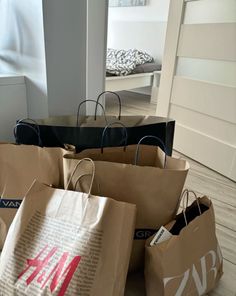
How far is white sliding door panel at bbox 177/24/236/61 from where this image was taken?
1479 mm

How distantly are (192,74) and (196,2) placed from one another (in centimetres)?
45

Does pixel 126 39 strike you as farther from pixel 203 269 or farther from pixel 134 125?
pixel 203 269

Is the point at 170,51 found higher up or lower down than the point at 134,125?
higher up

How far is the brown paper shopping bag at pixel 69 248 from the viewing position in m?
0.62

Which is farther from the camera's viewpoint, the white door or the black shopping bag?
the white door

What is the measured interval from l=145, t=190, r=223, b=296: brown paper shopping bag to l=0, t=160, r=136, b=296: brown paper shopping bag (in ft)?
0.35

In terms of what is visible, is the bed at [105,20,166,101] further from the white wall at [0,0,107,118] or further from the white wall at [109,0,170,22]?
the white wall at [0,0,107,118]

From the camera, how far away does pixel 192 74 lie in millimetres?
1799

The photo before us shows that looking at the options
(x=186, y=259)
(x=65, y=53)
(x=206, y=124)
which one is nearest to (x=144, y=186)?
(x=186, y=259)

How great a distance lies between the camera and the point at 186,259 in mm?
752

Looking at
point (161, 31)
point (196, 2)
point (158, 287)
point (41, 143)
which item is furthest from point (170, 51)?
point (161, 31)

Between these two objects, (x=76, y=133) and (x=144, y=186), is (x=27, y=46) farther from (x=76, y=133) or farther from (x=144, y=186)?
(x=144, y=186)

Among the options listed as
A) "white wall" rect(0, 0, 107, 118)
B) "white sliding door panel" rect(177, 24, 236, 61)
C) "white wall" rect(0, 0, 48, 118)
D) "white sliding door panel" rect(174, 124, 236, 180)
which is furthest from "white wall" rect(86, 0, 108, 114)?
"white sliding door panel" rect(174, 124, 236, 180)

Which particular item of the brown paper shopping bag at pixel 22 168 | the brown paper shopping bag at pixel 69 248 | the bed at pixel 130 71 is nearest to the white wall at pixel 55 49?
the brown paper shopping bag at pixel 22 168
